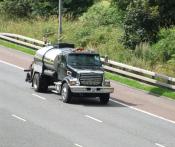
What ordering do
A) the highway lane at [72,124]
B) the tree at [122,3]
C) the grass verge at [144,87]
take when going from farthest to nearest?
the tree at [122,3] < the grass verge at [144,87] < the highway lane at [72,124]

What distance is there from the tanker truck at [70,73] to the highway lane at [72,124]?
1.79 feet

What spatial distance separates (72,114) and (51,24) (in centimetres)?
2682

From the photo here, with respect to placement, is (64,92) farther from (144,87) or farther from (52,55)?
(144,87)

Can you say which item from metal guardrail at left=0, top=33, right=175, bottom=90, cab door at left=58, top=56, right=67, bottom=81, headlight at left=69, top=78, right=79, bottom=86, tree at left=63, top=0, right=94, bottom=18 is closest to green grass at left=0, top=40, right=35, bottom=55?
metal guardrail at left=0, top=33, right=175, bottom=90

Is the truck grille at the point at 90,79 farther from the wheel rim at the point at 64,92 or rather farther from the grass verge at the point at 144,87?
the grass verge at the point at 144,87

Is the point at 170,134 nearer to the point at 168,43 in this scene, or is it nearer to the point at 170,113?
the point at 170,113

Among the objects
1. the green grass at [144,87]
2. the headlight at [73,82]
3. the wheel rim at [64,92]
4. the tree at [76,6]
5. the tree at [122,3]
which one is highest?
the tree at [122,3]

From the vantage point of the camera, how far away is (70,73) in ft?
98.0

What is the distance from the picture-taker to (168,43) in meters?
41.5

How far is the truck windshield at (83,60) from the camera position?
30.4 metres

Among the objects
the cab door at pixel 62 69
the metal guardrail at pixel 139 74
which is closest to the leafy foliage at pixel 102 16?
the metal guardrail at pixel 139 74

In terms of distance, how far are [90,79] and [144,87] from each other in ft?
18.6

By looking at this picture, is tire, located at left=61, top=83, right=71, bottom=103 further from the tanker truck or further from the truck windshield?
the truck windshield

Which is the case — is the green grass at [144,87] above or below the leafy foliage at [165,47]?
below
